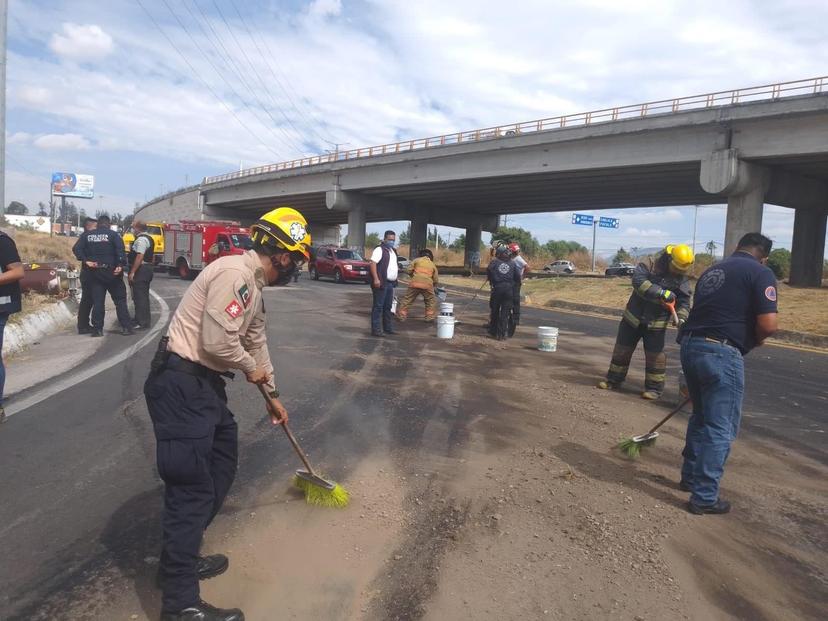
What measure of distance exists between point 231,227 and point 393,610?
25.3 metres

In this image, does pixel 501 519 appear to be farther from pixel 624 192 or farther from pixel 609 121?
pixel 624 192

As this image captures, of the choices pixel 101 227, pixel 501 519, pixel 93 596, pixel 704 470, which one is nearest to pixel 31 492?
pixel 93 596

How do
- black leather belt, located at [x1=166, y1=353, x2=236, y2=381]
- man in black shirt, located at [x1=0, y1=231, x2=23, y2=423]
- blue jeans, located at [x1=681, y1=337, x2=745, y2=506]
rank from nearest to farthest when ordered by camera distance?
black leather belt, located at [x1=166, y1=353, x2=236, y2=381] → blue jeans, located at [x1=681, y1=337, x2=745, y2=506] → man in black shirt, located at [x1=0, y1=231, x2=23, y2=423]

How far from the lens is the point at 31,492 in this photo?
3906mm

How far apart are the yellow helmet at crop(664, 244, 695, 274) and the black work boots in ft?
19.6

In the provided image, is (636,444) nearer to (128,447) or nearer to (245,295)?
(245,295)

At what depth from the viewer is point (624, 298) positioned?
2239cm

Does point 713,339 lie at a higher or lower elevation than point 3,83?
lower

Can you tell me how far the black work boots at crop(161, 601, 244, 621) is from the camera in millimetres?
2592

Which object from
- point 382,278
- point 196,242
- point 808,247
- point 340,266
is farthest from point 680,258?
point 808,247

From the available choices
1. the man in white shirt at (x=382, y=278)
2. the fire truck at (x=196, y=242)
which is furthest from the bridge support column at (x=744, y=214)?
the fire truck at (x=196, y=242)

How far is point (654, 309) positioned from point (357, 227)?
3964 centimetres

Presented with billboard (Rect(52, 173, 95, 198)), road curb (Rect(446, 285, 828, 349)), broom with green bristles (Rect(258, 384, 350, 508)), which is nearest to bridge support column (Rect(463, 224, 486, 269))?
road curb (Rect(446, 285, 828, 349))

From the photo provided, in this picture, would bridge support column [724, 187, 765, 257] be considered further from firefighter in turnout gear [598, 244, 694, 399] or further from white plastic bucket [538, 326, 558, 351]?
firefighter in turnout gear [598, 244, 694, 399]
